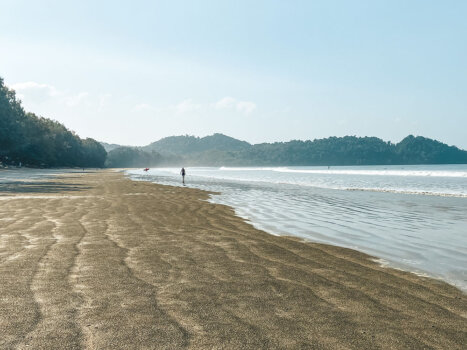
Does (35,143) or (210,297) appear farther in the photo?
(35,143)

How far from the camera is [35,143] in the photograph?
99.9 m

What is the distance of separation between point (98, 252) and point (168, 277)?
2212 mm

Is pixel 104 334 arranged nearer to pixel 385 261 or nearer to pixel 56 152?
pixel 385 261

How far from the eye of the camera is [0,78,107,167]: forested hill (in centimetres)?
7544

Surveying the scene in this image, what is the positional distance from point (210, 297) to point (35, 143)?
108 metres

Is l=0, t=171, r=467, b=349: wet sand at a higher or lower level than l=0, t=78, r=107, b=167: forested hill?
lower

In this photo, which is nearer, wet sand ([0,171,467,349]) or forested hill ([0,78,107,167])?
wet sand ([0,171,467,349])

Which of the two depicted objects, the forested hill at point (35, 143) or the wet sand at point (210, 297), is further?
the forested hill at point (35, 143)

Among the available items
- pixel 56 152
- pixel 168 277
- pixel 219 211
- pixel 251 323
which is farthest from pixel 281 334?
pixel 56 152

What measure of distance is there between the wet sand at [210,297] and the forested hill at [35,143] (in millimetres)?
76924

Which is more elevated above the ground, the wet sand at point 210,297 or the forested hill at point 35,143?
the forested hill at point 35,143

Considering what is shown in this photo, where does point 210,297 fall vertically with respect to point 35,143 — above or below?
below

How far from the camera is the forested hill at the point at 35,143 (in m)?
75.4

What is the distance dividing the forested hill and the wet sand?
3029 inches
